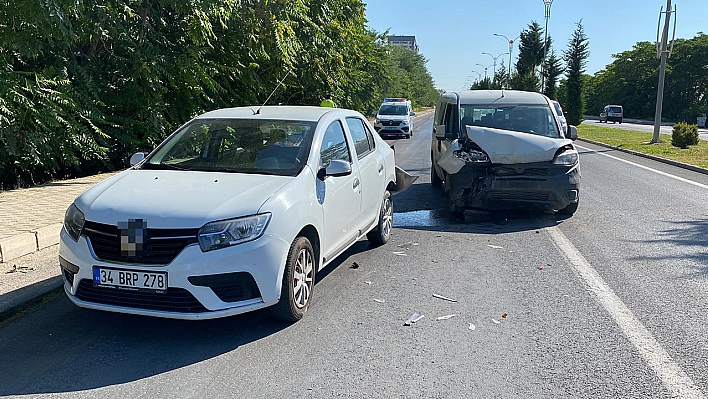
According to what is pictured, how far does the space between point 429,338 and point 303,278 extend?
110cm

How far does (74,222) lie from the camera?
4637mm

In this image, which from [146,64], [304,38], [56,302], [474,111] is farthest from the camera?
[304,38]

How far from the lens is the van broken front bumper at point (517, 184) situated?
8672 mm

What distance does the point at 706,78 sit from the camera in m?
70.9

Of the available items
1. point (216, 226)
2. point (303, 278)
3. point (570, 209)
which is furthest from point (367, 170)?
point (570, 209)

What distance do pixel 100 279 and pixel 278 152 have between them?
6.10ft

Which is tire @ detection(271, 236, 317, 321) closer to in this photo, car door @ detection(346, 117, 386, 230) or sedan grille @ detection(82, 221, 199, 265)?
sedan grille @ detection(82, 221, 199, 265)

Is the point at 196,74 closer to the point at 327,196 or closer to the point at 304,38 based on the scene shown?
the point at 304,38

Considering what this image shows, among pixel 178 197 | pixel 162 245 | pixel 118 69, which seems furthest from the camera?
pixel 118 69

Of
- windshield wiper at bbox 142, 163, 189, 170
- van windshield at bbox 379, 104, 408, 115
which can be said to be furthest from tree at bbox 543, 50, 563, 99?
windshield wiper at bbox 142, 163, 189, 170

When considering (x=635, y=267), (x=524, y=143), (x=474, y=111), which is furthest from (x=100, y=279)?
(x=474, y=111)

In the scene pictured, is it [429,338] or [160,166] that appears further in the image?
[160,166]

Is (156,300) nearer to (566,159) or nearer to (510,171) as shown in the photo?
(510,171)

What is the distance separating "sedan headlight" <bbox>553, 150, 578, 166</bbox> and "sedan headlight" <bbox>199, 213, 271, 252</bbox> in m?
5.56
